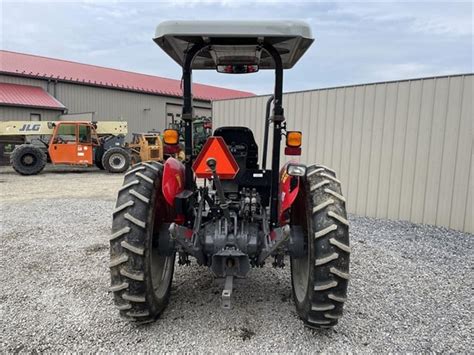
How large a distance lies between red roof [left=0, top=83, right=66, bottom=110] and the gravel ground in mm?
14767

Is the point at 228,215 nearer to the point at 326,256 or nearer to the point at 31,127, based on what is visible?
the point at 326,256

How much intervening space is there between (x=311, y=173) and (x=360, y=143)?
4215 millimetres

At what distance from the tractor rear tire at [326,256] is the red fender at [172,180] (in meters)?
0.97

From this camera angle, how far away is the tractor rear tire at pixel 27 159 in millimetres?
12593

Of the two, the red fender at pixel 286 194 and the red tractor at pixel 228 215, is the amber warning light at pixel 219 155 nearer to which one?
the red tractor at pixel 228 215

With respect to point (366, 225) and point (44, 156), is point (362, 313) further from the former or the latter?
point (44, 156)

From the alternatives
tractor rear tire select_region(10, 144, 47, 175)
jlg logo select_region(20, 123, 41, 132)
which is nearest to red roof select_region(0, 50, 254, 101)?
jlg logo select_region(20, 123, 41, 132)

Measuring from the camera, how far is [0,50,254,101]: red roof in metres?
19.2

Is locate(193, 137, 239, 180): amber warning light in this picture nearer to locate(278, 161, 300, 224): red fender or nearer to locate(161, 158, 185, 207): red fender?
locate(161, 158, 185, 207): red fender

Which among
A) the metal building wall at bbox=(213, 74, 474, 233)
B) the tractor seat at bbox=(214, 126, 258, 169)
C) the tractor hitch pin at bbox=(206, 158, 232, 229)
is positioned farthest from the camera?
the metal building wall at bbox=(213, 74, 474, 233)

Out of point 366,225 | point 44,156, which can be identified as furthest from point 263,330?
point 44,156

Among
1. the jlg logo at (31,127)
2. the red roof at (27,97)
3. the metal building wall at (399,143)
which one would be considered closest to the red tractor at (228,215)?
the metal building wall at (399,143)

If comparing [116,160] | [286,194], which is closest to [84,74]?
[116,160]

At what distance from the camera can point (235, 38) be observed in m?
2.39
